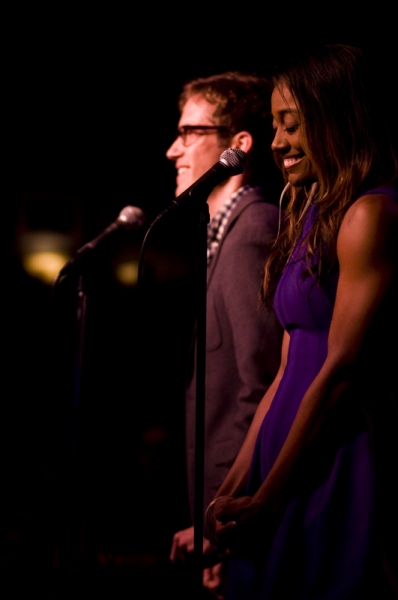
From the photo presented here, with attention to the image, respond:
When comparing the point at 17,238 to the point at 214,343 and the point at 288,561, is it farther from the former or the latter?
the point at 288,561

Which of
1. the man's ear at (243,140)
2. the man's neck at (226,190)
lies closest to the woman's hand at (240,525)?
the man's neck at (226,190)

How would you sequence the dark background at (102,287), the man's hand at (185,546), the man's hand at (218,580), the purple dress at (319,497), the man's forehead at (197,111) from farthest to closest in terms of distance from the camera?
1. the dark background at (102,287)
2. the man's forehead at (197,111)
3. the man's hand at (218,580)
4. the man's hand at (185,546)
5. the purple dress at (319,497)

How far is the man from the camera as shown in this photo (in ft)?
6.68

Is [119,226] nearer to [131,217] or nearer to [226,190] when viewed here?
[131,217]

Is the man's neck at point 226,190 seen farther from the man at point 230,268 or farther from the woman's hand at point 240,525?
the woman's hand at point 240,525

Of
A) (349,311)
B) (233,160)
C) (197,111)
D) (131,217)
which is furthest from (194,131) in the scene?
(349,311)

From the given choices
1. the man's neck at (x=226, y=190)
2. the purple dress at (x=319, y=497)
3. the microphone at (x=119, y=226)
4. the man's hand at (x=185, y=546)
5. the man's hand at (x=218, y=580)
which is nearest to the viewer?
the purple dress at (x=319, y=497)

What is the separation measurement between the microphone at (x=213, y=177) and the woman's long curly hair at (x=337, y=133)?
6.8 inches

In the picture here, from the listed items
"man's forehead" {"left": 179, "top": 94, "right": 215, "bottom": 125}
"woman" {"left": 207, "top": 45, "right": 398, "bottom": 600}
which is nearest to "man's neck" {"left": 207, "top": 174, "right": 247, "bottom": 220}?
"man's forehead" {"left": 179, "top": 94, "right": 215, "bottom": 125}

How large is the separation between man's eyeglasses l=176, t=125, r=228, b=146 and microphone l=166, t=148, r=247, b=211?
3.67 ft

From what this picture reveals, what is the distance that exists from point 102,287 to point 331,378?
4610 millimetres

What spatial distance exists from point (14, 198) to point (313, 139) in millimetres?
4485

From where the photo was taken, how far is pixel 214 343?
220 centimetres

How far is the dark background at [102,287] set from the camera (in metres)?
3.37
